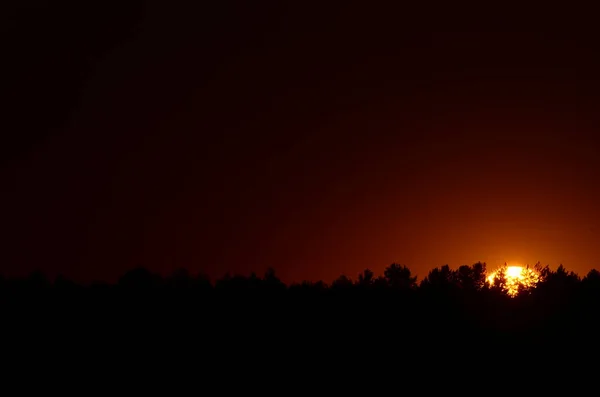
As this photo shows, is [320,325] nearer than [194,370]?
No

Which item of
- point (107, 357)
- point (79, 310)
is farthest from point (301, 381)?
point (79, 310)

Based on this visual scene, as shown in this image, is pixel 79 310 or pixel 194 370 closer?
pixel 194 370

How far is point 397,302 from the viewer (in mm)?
20328

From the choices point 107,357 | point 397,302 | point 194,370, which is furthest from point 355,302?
point 107,357

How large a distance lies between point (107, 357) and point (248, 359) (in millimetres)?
2950

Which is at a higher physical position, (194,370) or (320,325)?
(320,325)

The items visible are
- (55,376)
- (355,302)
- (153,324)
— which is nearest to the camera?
(55,376)

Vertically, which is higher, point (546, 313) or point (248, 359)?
point (546, 313)

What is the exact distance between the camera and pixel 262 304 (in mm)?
19906

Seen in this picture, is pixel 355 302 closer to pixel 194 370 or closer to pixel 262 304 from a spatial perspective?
pixel 262 304

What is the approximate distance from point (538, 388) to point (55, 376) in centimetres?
1010

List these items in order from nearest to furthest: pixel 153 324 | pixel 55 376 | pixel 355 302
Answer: pixel 55 376 → pixel 153 324 → pixel 355 302

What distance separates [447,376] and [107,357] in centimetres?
719

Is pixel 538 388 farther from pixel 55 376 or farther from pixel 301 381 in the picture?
pixel 55 376
